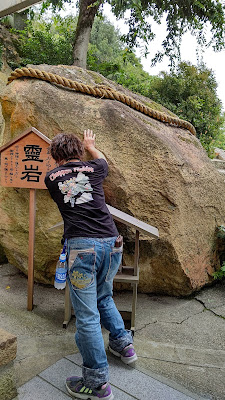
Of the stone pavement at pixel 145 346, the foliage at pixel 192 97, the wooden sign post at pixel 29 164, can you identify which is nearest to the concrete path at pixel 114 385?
the stone pavement at pixel 145 346

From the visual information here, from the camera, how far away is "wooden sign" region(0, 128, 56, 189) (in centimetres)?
327

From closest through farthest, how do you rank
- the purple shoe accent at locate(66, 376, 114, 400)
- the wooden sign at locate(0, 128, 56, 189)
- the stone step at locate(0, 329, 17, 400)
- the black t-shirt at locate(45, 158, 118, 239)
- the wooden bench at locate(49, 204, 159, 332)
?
the stone step at locate(0, 329, 17, 400), the purple shoe accent at locate(66, 376, 114, 400), the black t-shirt at locate(45, 158, 118, 239), the wooden bench at locate(49, 204, 159, 332), the wooden sign at locate(0, 128, 56, 189)

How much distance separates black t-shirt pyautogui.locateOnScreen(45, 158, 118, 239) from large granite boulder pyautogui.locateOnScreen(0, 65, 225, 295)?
4.35 feet

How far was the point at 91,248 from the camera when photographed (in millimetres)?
2064

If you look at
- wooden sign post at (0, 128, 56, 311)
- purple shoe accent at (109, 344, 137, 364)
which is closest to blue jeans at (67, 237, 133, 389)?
purple shoe accent at (109, 344, 137, 364)

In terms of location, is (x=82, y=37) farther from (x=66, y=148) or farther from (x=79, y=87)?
(x=66, y=148)

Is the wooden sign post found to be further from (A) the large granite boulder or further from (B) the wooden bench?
(B) the wooden bench

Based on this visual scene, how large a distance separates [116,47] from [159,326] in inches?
768

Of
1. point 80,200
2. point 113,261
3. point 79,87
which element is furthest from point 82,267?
point 79,87

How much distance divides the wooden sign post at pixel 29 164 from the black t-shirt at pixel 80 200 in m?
1.11

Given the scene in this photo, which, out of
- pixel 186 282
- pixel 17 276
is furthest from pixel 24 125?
pixel 186 282

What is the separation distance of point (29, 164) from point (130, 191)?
1.09 meters

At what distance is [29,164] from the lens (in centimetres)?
332

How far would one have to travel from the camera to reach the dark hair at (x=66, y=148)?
7.36ft
